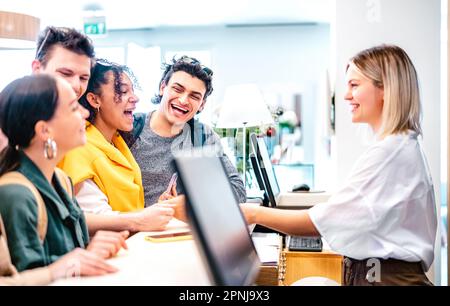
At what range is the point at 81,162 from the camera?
1.18 m

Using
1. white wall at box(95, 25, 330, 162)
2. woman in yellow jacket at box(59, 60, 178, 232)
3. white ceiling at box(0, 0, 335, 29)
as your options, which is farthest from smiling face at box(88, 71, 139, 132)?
white wall at box(95, 25, 330, 162)

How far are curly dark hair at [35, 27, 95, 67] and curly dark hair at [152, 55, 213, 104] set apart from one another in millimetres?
546

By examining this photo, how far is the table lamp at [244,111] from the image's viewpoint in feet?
8.23

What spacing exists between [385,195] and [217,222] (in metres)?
0.53

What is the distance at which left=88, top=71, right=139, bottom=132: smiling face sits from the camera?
4.24 feet

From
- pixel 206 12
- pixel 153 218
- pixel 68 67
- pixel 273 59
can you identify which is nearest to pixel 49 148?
pixel 68 67

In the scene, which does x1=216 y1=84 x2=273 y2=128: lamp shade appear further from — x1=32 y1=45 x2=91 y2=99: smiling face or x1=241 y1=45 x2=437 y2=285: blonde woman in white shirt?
x1=32 y1=45 x2=91 y2=99: smiling face

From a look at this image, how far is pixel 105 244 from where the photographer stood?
108 centimetres

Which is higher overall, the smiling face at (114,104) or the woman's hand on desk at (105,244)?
the smiling face at (114,104)

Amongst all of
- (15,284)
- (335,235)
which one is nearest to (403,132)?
(335,235)

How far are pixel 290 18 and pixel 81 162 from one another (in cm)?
491

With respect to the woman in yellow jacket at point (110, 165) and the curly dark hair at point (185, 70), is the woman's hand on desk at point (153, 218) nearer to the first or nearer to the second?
the woman in yellow jacket at point (110, 165)

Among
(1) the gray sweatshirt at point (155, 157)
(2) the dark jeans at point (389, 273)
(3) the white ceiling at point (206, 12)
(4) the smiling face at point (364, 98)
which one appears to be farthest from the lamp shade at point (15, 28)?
(3) the white ceiling at point (206, 12)

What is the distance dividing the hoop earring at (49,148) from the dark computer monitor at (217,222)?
274mm
